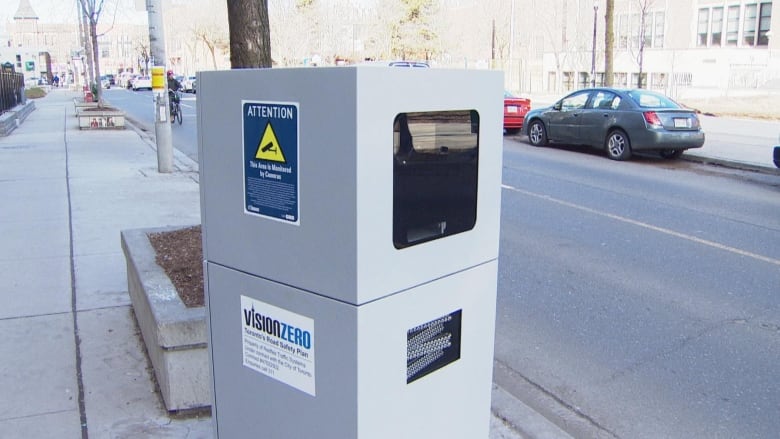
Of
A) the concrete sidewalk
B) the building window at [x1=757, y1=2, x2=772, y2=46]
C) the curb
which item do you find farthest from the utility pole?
the building window at [x1=757, y1=2, x2=772, y2=46]

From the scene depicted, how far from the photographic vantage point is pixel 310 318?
2295 millimetres

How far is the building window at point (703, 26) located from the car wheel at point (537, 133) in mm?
32980

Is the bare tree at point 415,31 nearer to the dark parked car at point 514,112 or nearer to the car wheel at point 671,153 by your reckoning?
the dark parked car at point 514,112

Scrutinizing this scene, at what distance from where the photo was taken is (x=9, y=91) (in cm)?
2483

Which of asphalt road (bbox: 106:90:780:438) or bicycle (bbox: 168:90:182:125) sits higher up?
bicycle (bbox: 168:90:182:125)

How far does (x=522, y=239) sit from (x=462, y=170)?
18.3 ft

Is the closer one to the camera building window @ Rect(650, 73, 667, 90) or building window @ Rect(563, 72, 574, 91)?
building window @ Rect(650, 73, 667, 90)

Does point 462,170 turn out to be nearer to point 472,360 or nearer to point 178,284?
point 472,360

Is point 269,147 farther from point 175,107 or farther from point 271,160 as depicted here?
point 175,107

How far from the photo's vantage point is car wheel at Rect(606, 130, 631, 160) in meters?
14.5

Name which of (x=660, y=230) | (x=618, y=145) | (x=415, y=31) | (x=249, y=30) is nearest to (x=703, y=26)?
(x=415, y=31)

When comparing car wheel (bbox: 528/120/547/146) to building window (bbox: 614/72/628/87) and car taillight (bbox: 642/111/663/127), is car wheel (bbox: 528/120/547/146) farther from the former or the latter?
building window (bbox: 614/72/628/87)

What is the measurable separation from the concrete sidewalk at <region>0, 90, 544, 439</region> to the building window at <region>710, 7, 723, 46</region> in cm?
4104

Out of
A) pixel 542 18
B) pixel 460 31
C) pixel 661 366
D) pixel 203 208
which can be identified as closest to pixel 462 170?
pixel 203 208
